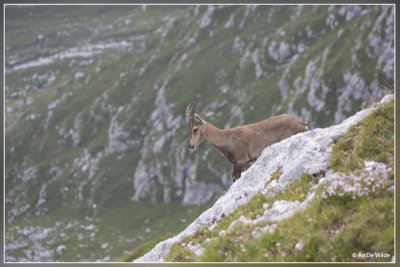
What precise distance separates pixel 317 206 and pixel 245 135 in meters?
8.32

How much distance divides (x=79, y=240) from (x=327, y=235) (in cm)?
10139

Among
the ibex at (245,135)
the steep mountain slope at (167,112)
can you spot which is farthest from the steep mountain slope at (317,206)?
the steep mountain slope at (167,112)

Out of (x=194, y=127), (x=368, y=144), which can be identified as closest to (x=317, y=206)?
(x=368, y=144)

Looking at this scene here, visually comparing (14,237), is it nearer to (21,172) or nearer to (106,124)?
(21,172)

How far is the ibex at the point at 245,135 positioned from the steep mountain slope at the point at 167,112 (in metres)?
71.1

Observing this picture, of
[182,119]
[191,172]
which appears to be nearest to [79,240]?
[191,172]

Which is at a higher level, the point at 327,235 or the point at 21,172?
the point at 327,235

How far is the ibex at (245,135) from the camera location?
56.1 feet

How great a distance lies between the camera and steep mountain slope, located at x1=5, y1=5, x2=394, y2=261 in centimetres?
9569

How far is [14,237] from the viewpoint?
109 metres

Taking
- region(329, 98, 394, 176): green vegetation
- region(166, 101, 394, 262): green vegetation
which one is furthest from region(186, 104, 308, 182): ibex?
region(166, 101, 394, 262): green vegetation

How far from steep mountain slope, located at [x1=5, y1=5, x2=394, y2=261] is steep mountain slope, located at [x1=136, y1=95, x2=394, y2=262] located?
250 ft

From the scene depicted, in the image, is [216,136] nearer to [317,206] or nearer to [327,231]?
[317,206]

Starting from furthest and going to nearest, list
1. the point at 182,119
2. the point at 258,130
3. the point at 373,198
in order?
the point at 182,119, the point at 258,130, the point at 373,198
